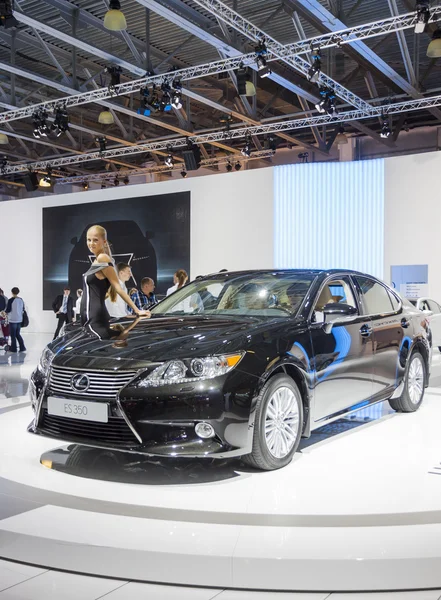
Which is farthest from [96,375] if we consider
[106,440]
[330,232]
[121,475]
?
[330,232]

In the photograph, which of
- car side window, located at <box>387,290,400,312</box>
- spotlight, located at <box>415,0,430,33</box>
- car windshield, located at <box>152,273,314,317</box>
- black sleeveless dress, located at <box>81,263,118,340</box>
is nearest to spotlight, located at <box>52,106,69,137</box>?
spotlight, located at <box>415,0,430,33</box>

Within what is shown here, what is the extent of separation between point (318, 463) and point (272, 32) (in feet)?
30.2

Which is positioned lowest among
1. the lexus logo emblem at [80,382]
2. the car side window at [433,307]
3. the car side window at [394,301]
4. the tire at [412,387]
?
the tire at [412,387]

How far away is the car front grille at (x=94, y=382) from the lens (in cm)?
350

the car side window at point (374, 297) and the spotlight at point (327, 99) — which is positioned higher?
the spotlight at point (327, 99)

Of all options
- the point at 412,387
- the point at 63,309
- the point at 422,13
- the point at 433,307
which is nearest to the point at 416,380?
the point at 412,387

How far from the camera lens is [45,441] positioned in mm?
4613

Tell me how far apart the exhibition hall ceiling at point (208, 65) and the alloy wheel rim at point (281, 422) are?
652cm

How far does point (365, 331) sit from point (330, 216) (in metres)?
10.4

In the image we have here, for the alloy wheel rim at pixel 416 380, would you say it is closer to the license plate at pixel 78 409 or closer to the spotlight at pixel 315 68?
the license plate at pixel 78 409

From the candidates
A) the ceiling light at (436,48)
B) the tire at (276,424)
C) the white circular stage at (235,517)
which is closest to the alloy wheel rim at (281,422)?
the tire at (276,424)

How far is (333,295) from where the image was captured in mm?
4699

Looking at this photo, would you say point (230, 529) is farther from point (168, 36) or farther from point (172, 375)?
point (168, 36)

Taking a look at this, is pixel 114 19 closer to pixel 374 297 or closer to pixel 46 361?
pixel 374 297
